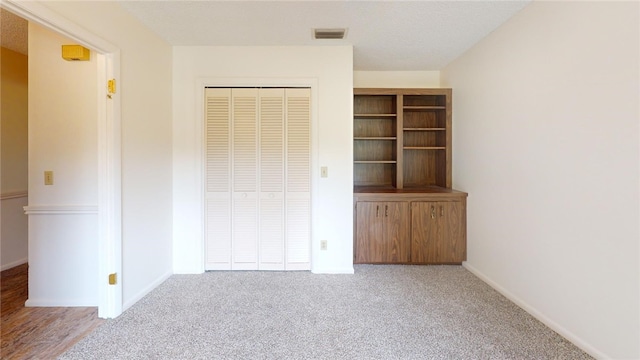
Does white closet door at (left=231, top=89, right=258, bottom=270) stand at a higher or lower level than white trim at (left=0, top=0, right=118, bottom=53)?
lower

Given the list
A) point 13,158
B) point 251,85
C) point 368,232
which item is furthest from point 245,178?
point 13,158

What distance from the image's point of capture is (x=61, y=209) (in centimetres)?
235

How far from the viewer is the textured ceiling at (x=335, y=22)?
7.33 feet

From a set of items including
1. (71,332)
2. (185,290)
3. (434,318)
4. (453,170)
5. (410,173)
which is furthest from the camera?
(410,173)

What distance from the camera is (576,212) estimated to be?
1851mm

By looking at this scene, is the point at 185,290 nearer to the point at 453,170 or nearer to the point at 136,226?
the point at 136,226

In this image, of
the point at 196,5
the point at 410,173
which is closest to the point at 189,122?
the point at 196,5

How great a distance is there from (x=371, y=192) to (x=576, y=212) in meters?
1.80

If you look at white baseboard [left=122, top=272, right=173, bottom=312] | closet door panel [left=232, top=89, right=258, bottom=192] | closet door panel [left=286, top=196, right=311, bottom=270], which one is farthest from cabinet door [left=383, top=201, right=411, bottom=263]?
white baseboard [left=122, top=272, right=173, bottom=312]

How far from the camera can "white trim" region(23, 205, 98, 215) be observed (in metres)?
2.35

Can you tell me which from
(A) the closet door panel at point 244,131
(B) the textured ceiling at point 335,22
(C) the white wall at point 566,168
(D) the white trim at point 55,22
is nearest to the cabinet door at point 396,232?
(C) the white wall at point 566,168

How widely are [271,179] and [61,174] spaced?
5.94ft

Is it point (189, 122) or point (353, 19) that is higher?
point (353, 19)

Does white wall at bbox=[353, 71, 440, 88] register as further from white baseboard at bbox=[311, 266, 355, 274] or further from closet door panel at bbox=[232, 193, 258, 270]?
white baseboard at bbox=[311, 266, 355, 274]
